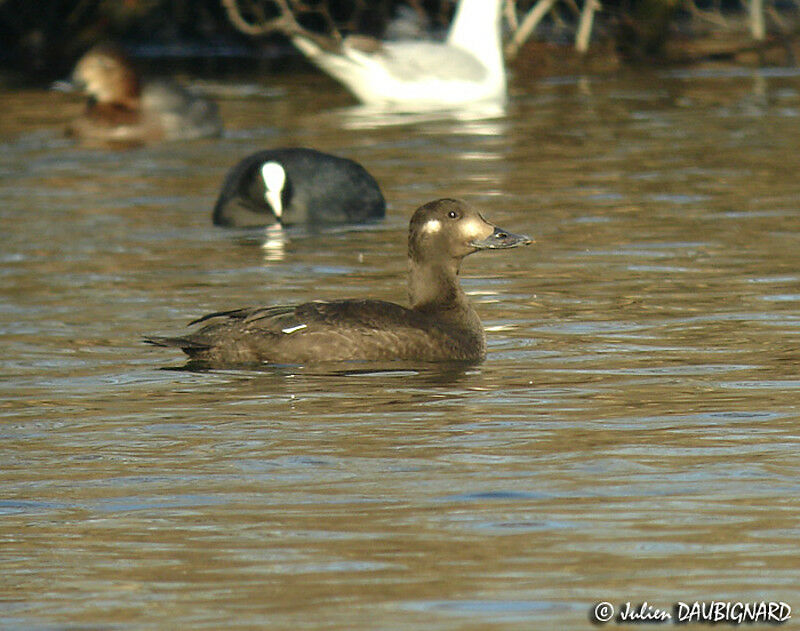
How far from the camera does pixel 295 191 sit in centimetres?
1543

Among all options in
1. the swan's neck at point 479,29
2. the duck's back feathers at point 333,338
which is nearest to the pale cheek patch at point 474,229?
the duck's back feathers at point 333,338

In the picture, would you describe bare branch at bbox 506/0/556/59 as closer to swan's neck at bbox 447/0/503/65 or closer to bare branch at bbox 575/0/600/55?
bare branch at bbox 575/0/600/55

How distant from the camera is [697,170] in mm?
17656

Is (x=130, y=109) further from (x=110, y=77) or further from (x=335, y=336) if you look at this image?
(x=335, y=336)

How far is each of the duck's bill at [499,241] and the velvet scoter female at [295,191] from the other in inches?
191

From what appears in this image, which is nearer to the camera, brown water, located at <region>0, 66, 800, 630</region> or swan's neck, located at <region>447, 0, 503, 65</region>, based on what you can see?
brown water, located at <region>0, 66, 800, 630</region>

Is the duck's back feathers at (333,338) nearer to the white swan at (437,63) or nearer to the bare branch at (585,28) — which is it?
the white swan at (437,63)

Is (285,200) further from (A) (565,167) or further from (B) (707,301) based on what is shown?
(B) (707,301)

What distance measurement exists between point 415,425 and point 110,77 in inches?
567

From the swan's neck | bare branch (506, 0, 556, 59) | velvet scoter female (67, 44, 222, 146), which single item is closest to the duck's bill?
velvet scoter female (67, 44, 222, 146)

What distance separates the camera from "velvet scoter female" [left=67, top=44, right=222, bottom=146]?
834 inches

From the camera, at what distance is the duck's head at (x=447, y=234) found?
10.5 m

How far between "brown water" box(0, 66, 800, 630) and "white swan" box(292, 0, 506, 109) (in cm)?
600

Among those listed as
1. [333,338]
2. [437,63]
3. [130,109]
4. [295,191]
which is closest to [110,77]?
[130,109]
